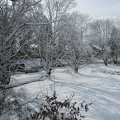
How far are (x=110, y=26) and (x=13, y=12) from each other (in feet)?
136

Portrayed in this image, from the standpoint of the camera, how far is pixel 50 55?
17.6 meters

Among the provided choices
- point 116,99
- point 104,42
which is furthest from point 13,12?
point 104,42

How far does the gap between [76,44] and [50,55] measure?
3.47m

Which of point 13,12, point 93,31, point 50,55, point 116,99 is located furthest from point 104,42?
point 13,12

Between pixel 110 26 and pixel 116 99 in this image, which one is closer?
pixel 116 99

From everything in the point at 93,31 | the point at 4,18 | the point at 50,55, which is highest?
the point at 93,31

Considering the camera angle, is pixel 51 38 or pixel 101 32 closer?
pixel 51 38

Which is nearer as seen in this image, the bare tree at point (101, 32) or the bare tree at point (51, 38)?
the bare tree at point (51, 38)

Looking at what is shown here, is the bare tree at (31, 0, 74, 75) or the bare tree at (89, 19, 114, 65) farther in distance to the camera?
the bare tree at (89, 19, 114, 65)

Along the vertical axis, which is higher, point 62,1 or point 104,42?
point 62,1

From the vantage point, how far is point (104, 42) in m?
40.8

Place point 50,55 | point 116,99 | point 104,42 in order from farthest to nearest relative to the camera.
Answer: point 104,42, point 50,55, point 116,99

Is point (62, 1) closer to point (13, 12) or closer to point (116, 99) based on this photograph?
point (116, 99)

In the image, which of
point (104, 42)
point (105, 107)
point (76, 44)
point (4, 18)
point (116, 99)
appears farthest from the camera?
point (104, 42)
